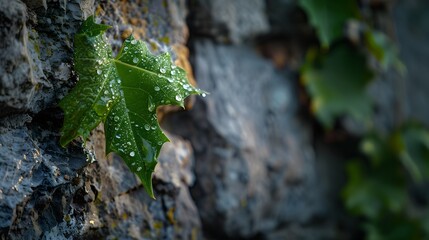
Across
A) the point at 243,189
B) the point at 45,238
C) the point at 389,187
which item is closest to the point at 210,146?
the point at 243,189

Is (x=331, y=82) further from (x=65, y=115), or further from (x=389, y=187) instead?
(x=65, y=115)

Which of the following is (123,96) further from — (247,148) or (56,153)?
Result: (247,148)

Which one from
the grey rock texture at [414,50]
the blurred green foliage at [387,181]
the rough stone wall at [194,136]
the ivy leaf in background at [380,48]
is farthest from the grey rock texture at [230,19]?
the grey rock texture at [414,50]

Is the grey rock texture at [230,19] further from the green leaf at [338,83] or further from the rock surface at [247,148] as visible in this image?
the green leaf at [338,83]

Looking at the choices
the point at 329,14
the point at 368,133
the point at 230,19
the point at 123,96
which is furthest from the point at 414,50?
the point at 123,96

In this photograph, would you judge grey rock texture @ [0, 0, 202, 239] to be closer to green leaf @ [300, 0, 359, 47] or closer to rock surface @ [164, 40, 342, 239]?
rock surface @ [164, 40, 342, 239]
